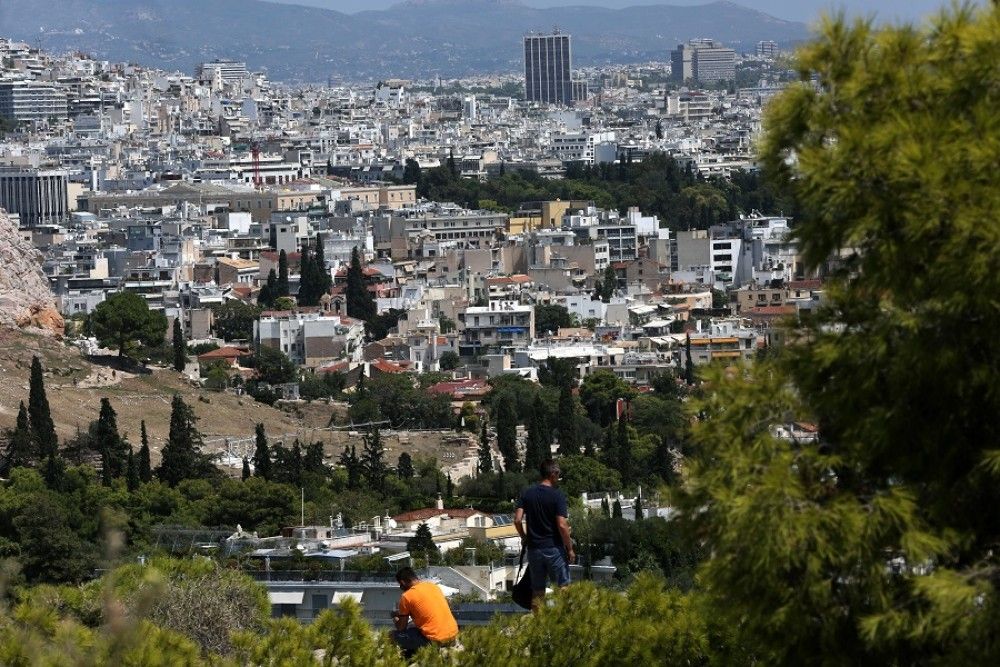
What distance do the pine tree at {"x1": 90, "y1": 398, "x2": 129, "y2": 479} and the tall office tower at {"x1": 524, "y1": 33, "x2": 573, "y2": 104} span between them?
496ft

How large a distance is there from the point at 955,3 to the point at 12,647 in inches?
160

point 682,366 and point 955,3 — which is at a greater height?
point 955,3

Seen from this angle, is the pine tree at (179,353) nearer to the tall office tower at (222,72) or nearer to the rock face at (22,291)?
the rock face at (22,291)

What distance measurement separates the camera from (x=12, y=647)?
9477 mm

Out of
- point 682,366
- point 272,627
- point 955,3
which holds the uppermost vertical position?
point 955,3

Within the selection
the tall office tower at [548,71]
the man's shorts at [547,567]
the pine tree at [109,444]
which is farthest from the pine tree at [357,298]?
the tall office tower at [548,71]

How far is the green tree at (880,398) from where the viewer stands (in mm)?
7812

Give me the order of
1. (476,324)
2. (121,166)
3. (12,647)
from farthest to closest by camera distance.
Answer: (121,166) < (476,324) < (12,647)

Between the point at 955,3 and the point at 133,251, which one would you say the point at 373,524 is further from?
the point at 133,251

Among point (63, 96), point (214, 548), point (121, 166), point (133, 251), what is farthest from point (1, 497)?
point (63, 96)

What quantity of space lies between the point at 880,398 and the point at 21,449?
2821 centimetres

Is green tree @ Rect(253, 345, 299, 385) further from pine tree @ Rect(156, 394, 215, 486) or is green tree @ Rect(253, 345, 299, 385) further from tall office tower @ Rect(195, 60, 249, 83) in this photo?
tall office tower @ Rect(195, 60, 249, 83)

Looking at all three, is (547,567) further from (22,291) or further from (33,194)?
(33,194)

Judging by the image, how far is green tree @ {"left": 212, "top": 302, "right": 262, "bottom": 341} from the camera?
186 feet
